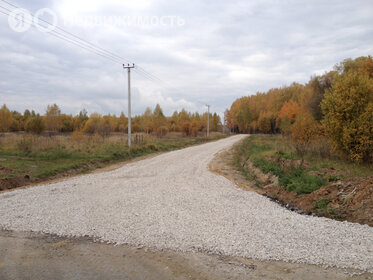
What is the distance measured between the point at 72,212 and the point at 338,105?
13187mm

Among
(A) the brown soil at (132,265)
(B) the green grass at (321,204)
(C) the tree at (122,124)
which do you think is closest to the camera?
(A) the brown soil at (132,265)

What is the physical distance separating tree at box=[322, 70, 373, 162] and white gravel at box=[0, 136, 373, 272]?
6995 millimetres

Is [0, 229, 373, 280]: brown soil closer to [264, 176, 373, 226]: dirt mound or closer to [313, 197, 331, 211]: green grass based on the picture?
[264, 176, 373, 226]: dirt mound

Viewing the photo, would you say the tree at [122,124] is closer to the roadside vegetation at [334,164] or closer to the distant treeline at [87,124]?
the distant treeline at [87,124]

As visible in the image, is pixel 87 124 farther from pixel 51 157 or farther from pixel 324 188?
pixel 324 188

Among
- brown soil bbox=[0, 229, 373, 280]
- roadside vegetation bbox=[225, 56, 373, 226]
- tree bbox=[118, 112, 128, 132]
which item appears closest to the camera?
brown soil bbox=[0, 229, 373, 280]

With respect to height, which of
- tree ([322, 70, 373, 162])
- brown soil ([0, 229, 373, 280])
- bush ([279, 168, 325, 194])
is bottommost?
brown soil ([0, 229, 373, 280])

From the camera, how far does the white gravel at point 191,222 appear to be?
5.04m

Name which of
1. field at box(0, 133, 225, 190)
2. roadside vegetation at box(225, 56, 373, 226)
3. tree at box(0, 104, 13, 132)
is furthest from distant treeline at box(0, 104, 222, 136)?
roadside vegetation at box(225, 56, 373, 226)

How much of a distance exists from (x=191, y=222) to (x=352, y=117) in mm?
11275

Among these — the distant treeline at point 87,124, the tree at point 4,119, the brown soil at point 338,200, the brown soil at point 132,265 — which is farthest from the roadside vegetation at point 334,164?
the tree at point 4,119

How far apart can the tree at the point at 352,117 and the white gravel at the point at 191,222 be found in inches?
275

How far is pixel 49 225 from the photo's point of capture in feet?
21.1

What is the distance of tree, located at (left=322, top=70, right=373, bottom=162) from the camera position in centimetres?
1303
